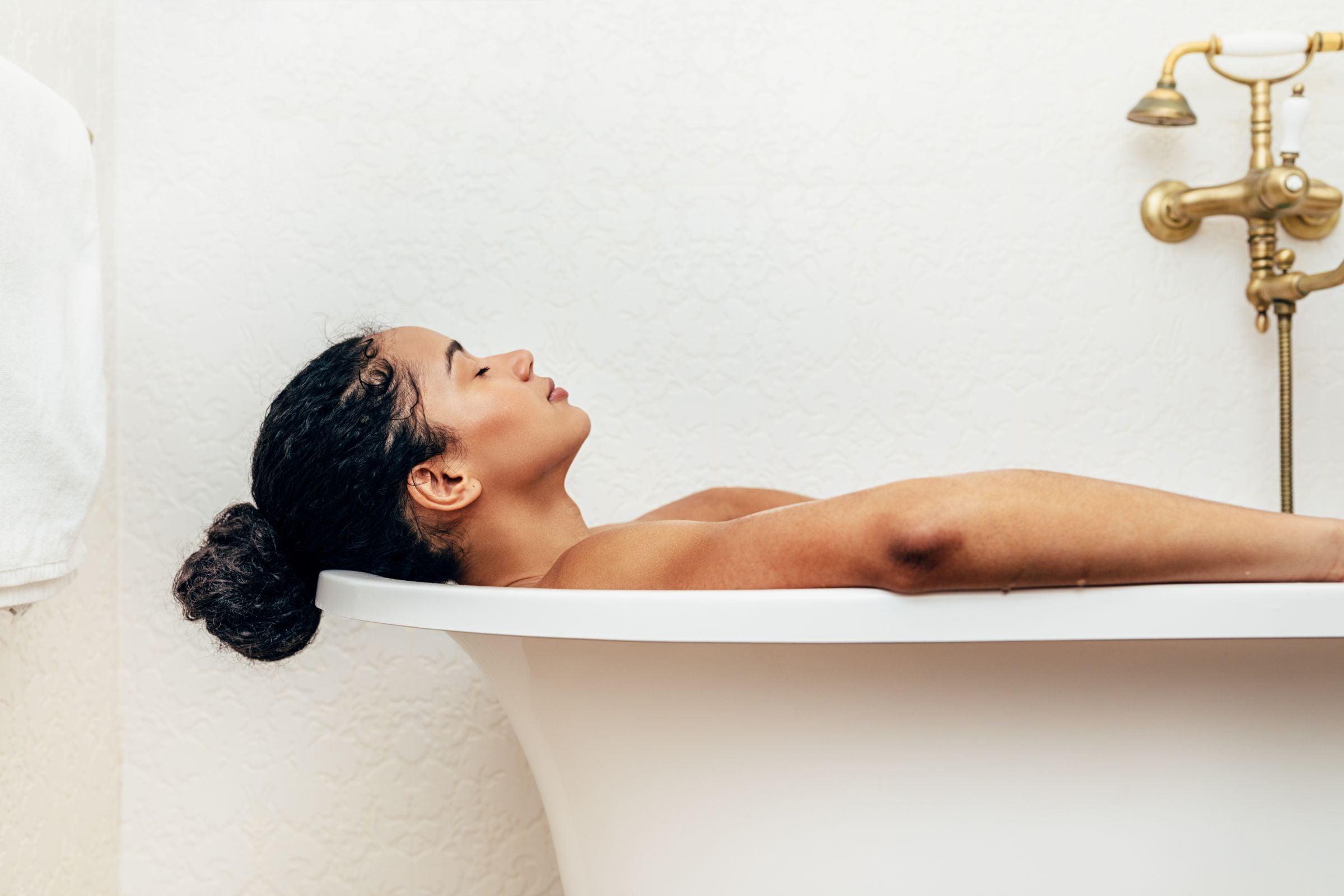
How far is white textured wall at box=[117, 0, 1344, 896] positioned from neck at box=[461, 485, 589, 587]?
1.35 feet

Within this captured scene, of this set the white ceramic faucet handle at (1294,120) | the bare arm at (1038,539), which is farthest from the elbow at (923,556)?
the white ceramic faucet handle at (1294,120)

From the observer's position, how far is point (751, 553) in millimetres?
773

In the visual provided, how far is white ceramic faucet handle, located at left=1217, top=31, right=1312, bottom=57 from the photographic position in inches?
55.2

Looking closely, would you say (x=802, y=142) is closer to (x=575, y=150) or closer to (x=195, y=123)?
(x=575, y=150)

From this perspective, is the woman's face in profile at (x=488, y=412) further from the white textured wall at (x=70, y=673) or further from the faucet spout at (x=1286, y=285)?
the faucet spout at (x=1286, y=285)

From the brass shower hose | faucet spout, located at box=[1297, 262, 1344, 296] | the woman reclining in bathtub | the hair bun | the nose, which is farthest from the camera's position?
the brass shower hose

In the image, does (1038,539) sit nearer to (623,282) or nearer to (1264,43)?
(623,282)

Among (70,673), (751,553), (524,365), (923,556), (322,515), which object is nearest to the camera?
(923,556)

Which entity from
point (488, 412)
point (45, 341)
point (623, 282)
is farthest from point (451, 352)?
point (623, 282)

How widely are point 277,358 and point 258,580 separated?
524 mm

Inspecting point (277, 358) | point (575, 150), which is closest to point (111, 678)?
point (277, 358)

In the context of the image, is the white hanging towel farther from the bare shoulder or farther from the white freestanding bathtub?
the bare shoulder

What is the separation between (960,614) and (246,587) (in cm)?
64

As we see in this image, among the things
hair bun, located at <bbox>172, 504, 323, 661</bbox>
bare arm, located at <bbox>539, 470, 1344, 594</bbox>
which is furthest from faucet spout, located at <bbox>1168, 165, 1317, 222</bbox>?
hair bun, located at <bbox>172, 504, 323, 661</bbox>
